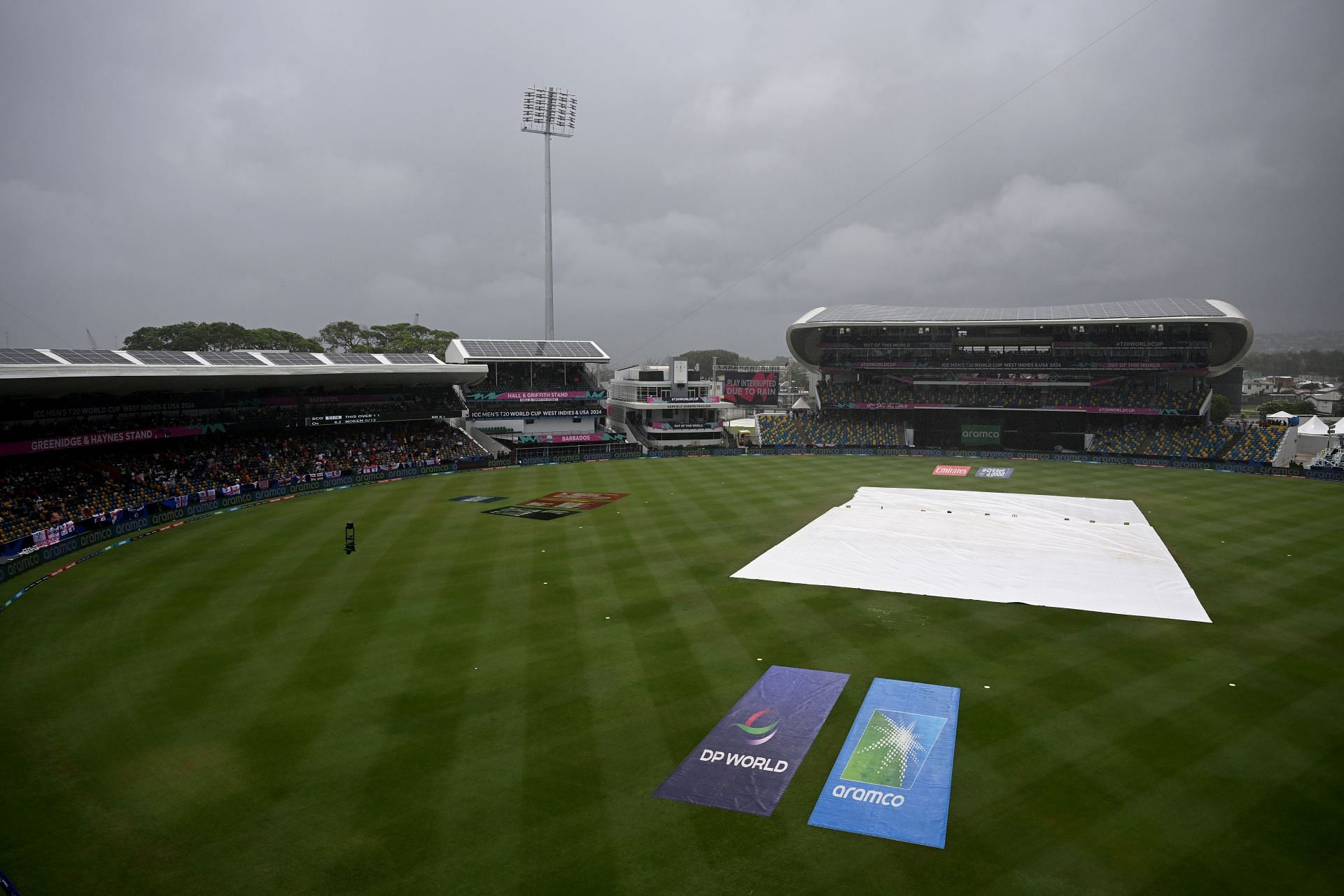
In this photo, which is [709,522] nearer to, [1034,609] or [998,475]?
[1034,609]

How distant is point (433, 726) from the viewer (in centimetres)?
1468

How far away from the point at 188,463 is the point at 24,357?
10.1 meters

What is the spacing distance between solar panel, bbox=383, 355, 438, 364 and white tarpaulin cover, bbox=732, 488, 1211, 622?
37955 millimetres

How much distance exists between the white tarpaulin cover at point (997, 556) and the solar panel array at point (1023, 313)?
33914 millimetres

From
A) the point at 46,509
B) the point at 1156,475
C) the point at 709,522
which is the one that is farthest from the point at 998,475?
the point at 46,509

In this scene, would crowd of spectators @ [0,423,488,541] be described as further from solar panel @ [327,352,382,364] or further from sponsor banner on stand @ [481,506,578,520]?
sponsor banner on stand @ [481,506,578,520]

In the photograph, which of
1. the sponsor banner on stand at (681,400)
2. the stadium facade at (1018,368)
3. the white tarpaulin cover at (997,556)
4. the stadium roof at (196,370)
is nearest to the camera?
the white tarpaulin cover at (997,556)

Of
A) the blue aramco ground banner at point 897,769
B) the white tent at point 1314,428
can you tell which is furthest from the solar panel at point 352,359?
the white tent at point 1314,428

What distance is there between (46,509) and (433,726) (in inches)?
1201

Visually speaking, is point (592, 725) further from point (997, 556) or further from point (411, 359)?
point (411, 359)

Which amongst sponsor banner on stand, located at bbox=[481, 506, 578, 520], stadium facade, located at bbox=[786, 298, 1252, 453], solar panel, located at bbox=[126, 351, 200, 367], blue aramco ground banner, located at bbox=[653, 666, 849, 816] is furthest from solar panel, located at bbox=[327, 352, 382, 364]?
blue aramco ground banner, located at bbox=[653, 666, 849, 816]

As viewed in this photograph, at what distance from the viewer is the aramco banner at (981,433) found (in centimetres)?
7144

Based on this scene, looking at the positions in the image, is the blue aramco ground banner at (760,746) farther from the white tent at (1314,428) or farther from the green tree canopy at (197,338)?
the green tree canopy at (197,338)

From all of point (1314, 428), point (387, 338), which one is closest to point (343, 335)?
point (387, 338)
